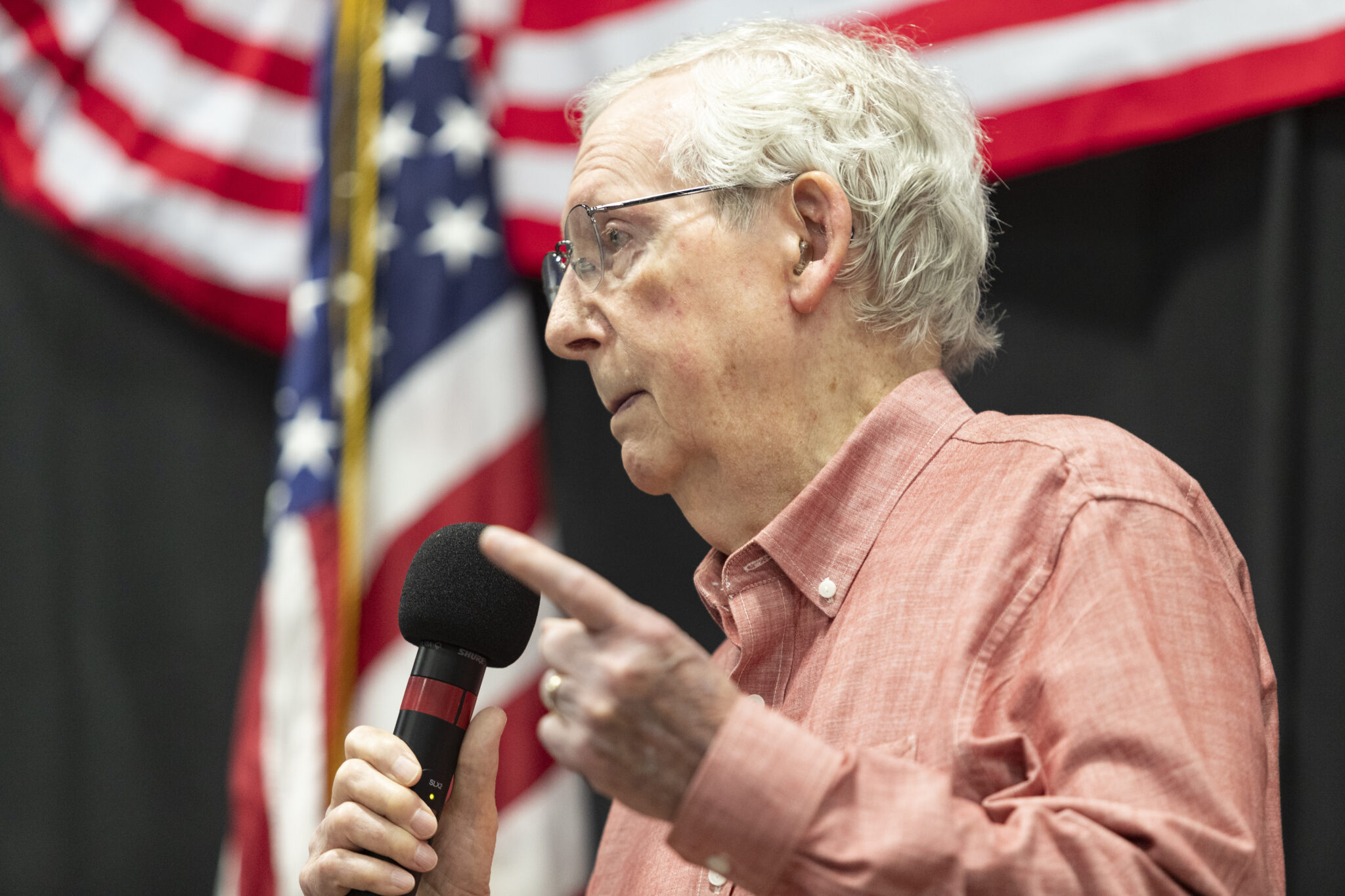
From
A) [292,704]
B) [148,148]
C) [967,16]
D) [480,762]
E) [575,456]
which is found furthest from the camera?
[148,148]

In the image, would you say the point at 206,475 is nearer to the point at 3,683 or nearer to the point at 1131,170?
the point at 3,683

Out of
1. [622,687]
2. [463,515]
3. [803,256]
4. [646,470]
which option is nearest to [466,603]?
[646,470]

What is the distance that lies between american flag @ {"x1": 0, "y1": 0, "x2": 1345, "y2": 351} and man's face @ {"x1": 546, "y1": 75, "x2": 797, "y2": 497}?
0.79 meters

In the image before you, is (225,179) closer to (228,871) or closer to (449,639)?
(228,871)

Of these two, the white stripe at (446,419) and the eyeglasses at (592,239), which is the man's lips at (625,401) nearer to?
the eyeglasses at (592,239)

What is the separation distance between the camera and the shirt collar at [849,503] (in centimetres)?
102

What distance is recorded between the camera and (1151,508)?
0.84m

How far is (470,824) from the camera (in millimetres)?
1104

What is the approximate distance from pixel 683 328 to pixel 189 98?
5.86 ft

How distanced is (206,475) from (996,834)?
2.24m

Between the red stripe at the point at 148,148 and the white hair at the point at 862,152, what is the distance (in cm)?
136

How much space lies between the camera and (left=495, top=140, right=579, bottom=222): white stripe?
6.88 feet

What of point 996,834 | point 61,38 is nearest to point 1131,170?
point 996,834

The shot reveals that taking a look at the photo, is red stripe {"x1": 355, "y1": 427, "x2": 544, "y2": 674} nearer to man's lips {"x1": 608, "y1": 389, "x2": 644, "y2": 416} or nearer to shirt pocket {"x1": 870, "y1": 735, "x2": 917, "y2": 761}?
man's lips {"x1": 608, "y1": 389, "x2": 644, "y2": 416}
